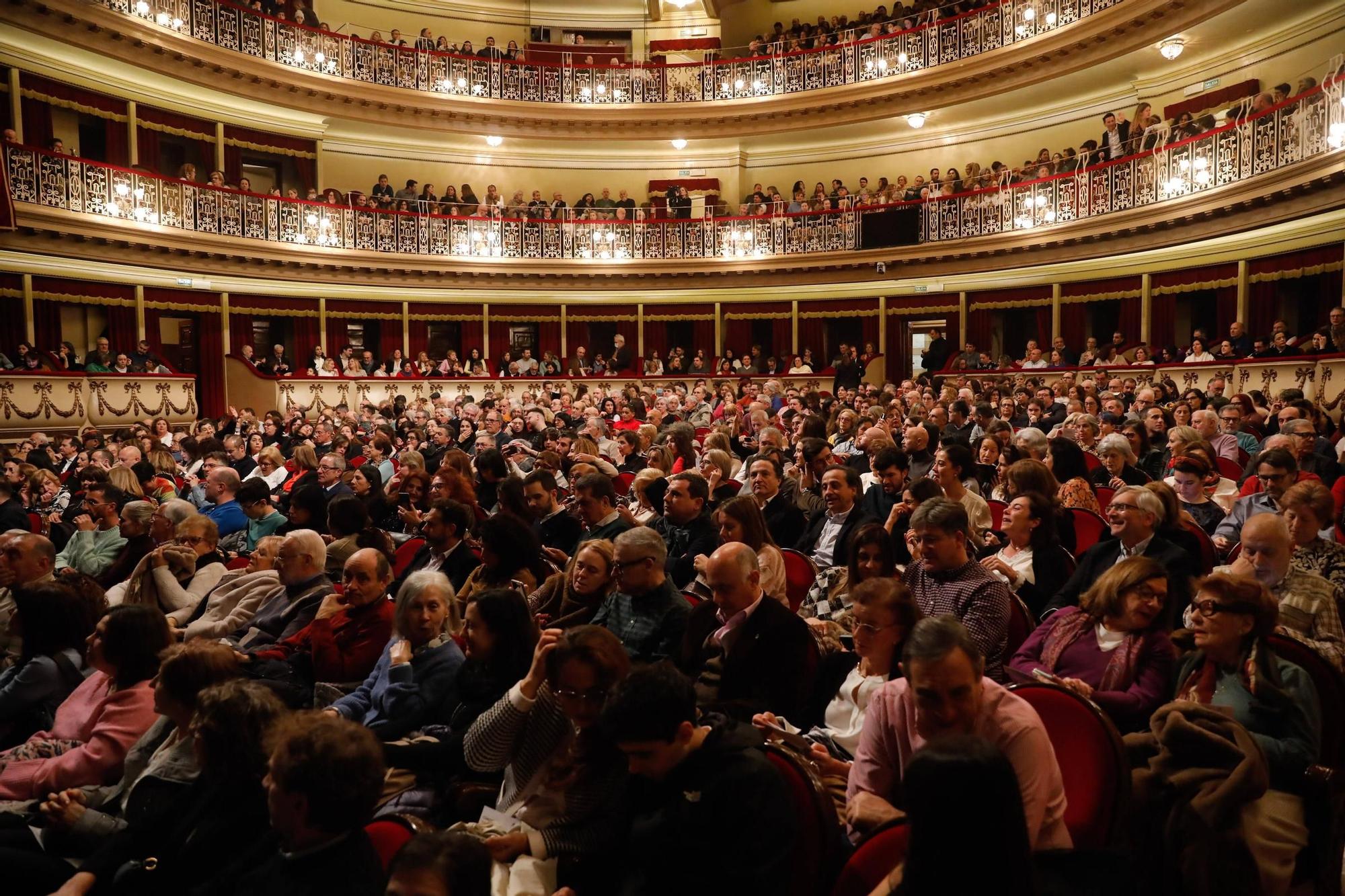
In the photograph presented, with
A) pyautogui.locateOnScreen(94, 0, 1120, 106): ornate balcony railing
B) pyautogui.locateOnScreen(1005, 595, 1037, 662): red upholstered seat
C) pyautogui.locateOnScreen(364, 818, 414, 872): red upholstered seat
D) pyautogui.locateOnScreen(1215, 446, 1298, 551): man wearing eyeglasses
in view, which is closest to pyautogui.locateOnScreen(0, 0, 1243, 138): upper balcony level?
pyautogui.locateOnScreen(94, 0, 1120, 106): ornate balcony railing

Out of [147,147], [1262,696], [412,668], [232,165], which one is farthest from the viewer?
[232,165]

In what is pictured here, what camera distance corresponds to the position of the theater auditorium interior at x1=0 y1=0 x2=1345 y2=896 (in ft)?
7.73

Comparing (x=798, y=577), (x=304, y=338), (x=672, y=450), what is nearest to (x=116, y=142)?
(x=304, y=338)

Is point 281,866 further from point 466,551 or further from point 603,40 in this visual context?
point 603,40

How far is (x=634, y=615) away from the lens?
3.53 metres

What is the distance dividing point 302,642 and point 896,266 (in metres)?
16.1

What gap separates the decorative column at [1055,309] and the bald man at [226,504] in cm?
1419

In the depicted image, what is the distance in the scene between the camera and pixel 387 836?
7.48 ft

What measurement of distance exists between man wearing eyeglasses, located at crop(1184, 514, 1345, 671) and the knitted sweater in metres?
3.40

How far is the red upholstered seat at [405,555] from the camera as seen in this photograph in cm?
524

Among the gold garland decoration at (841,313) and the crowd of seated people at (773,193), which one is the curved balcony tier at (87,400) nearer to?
the crowd of seated people at (773,193)

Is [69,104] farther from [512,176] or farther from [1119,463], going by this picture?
[1119,463]

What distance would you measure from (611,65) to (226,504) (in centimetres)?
1605

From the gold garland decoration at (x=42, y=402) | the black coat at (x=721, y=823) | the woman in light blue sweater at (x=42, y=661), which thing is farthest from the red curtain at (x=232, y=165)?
the black coat at (x=721, y=823)
